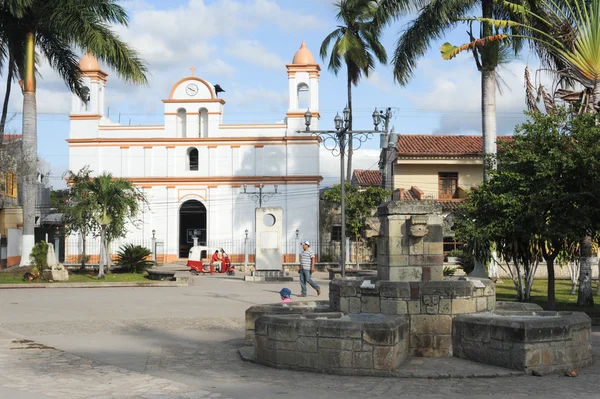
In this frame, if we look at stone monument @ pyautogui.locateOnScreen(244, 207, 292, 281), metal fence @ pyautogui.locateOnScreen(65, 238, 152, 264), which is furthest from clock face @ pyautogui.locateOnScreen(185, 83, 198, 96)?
stone monument @ pyautogui.locateOnScreen(244, 207, 292, 281)

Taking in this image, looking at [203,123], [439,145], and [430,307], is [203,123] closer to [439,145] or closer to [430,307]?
[439,145]

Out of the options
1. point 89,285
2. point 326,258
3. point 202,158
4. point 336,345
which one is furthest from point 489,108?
point 202,158

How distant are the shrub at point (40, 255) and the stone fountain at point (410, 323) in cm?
1714

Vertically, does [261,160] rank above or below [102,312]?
above

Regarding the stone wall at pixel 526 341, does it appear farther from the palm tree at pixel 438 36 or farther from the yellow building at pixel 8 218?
the yellow building at pixel 8 218

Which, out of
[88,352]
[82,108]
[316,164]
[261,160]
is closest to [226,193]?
[261,160]

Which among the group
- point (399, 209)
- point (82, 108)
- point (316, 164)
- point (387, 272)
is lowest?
point (387, 272)

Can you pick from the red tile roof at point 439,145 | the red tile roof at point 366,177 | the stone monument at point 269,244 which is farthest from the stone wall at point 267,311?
the red tile roof at point 366,177

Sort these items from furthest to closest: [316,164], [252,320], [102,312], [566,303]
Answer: [316,164], [566,303], [102,312], [252,320]

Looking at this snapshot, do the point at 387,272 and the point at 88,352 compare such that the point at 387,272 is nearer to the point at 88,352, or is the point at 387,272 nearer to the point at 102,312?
the point at 88,352

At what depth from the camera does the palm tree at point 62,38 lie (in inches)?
1035

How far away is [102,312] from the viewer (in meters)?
17.1

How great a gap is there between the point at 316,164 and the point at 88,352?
35071 mm

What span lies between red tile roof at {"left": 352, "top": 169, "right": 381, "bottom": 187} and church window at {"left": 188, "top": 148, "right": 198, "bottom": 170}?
36.1ft
